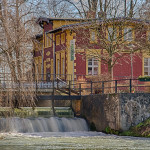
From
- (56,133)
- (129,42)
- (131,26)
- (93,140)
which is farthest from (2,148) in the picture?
(131,26)

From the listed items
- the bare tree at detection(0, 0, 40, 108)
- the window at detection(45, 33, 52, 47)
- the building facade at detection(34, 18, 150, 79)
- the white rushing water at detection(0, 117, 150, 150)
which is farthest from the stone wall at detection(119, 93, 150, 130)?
the window at detection(45, 33, 52, 47)

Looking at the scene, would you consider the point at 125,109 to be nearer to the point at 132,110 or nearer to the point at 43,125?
the point at 132,110

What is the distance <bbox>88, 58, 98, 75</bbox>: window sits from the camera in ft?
127

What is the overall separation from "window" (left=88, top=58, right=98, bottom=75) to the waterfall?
10222 mm

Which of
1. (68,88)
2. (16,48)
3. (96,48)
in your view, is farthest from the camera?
(96,48)

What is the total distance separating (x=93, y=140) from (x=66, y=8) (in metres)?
34.1

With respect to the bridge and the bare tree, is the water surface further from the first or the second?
the bridge

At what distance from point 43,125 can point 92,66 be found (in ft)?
39.8

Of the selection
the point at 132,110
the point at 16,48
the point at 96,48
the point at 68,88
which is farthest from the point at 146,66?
the point at 16,48

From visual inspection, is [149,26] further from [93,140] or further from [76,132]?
[93,140]

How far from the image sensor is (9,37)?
19766mm

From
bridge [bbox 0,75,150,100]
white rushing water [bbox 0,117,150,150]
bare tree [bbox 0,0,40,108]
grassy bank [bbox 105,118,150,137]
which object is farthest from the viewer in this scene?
grassy bank [bbox 105,118,150,137]

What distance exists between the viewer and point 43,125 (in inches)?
1090

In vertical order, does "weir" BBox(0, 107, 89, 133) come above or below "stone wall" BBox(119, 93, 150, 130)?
below
